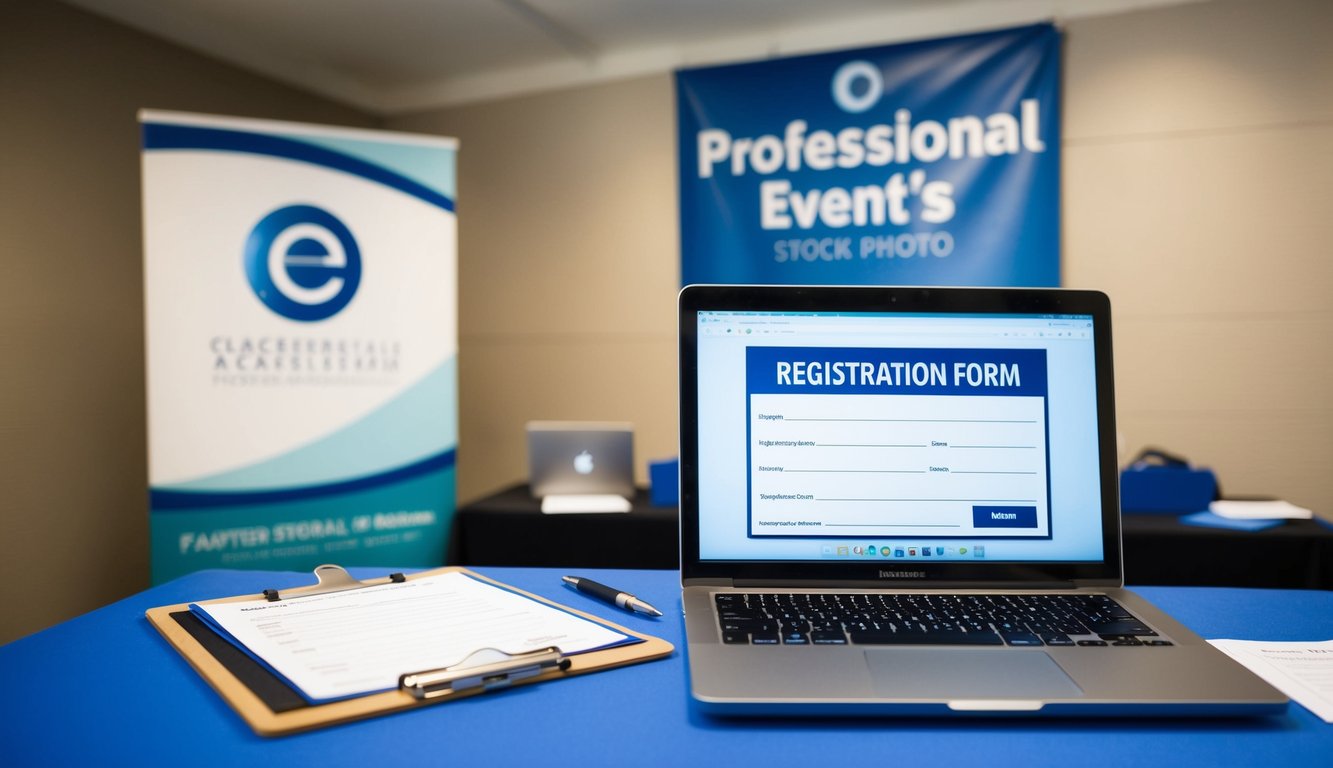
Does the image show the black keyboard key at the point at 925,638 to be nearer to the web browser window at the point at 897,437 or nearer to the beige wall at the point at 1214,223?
the web browser window at the point at 897,437

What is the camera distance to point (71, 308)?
113 inches

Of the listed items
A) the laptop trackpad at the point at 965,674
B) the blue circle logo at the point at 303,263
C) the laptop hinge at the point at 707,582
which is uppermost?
the blue circle logo at the point at 303,263

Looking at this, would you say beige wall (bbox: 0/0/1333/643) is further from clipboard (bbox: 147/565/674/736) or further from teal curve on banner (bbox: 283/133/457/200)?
clipboard (bbox: 147/565/674/736)

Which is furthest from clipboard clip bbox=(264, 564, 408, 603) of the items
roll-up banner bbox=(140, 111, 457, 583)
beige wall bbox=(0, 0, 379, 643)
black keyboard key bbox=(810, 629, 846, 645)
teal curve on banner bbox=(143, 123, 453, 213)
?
beige wall bbox=(0, 0, 379, 643)

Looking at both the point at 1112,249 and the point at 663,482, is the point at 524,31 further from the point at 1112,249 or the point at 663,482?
the point at 1112,249

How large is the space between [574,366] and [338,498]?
146 centimetres

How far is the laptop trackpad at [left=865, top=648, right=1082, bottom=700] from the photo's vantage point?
552 mm

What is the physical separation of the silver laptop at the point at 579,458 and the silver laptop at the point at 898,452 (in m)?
1.93

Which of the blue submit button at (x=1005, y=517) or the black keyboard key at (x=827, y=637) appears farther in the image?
the blue submit button at (x=1005, y=517)

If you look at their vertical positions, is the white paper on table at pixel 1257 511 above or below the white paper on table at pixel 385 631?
below

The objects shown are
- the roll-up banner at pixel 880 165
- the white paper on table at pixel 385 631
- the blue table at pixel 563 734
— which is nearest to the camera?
the blue table at pixel 563 734

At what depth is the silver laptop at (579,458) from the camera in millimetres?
2729

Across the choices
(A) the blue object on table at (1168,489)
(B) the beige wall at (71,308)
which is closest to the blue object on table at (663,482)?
(A) the blue object on table at (1168,489)

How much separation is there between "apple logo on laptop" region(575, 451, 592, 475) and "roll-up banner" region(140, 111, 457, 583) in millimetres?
497
